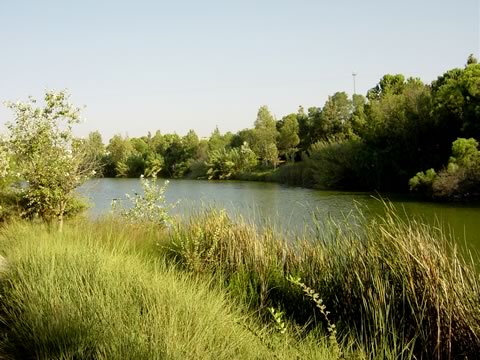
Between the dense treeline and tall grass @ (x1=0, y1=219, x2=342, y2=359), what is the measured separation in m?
6.97

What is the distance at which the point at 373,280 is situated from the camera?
456cm

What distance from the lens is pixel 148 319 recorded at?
3.31 meters

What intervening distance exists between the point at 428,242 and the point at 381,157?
37.2 meters

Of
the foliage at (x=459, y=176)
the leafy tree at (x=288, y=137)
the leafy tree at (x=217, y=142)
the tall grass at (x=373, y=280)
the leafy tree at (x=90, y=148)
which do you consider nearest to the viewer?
the tall grass at (x=373, y=280)

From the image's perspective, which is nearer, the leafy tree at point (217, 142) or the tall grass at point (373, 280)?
the tall grass at point (373, 280)

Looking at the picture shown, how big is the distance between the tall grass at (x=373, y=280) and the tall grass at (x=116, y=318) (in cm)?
85

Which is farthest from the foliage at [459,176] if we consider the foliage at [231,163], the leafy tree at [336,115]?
the foliage at [231,163]

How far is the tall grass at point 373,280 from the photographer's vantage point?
4.15m

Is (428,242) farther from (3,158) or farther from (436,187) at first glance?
(436,187)

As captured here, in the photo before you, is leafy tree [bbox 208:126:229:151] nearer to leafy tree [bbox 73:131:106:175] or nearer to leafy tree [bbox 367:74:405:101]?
leafy tree [bbox 367:74:405:101]

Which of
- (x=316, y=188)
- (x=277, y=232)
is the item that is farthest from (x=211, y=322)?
(x=316, y=188)

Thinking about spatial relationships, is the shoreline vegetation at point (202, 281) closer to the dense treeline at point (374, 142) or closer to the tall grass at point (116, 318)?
the tall grass at point (116, 318)

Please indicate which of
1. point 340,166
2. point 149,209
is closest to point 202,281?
point 149,209

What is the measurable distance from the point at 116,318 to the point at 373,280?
2.42 metres
